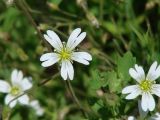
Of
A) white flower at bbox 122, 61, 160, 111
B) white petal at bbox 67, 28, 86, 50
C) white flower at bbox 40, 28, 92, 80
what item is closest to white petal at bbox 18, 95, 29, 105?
white flower at bbox 40, 28, 92, 80

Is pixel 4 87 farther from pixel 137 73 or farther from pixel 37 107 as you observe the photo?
pixel 137 73

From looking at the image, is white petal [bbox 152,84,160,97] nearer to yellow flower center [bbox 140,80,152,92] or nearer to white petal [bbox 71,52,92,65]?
yellow flower center [bbox 140,80,152,92]

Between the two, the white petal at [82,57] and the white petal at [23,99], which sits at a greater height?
the white petal at [23,99]

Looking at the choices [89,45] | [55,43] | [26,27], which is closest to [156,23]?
[89,45]

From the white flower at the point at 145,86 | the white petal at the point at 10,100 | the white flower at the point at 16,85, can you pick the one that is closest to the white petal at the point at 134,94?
the white flower at the point at 145,86

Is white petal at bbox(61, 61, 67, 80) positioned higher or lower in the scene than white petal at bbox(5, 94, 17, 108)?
lower

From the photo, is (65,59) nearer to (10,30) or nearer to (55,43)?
(55,43)

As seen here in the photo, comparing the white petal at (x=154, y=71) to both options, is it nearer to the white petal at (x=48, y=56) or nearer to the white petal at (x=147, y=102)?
the white petal at (x=147, y=102)

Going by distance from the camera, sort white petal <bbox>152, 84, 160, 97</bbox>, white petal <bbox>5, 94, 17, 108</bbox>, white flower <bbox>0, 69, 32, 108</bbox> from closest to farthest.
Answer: white petal <bbox>152, 84, 160, 97</bbox> < white petal <bbox>5, 94, 17, 108</bbox> < white flower <bbox>0, 69, 32, 108</bbox>
